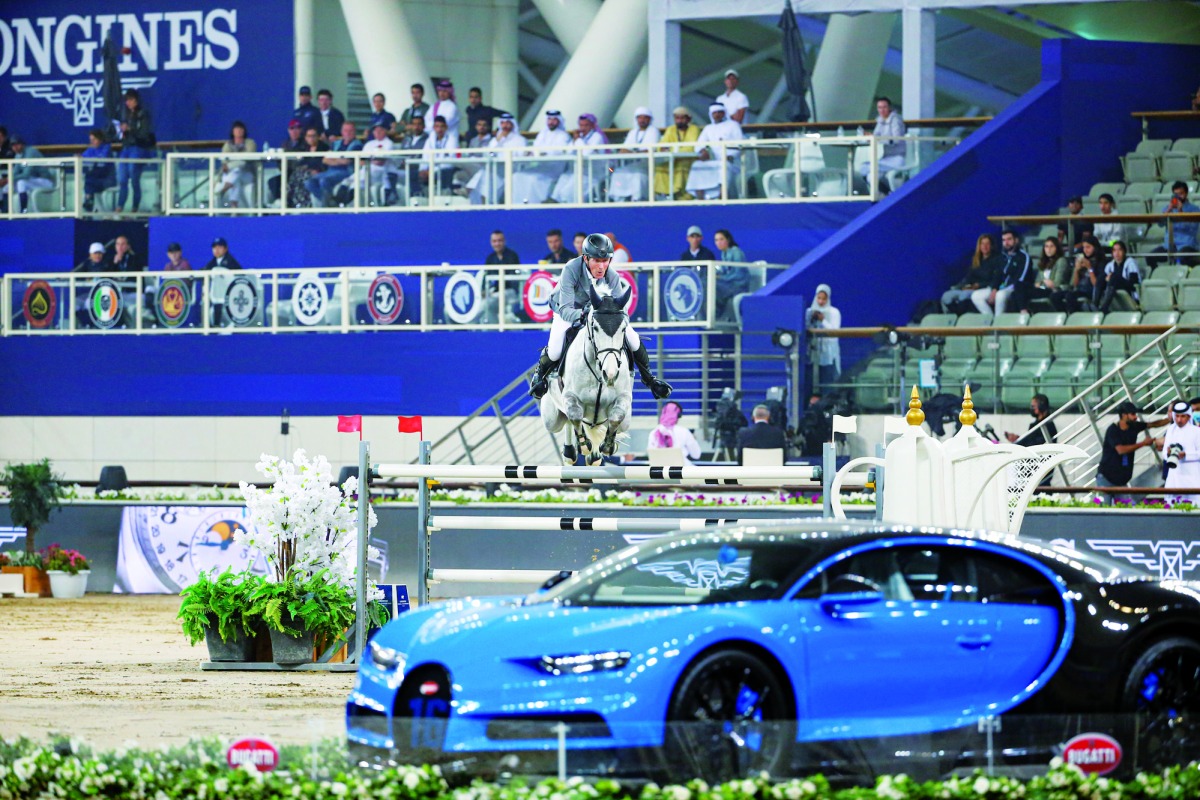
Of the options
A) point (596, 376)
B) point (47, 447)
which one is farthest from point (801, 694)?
point (47, 447)

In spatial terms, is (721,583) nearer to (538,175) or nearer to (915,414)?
(915,414)

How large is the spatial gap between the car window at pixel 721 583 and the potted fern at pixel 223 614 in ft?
18.8

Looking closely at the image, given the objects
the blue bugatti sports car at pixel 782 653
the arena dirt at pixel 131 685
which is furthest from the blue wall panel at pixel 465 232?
the blue bugatti sports car at pixel 782 653

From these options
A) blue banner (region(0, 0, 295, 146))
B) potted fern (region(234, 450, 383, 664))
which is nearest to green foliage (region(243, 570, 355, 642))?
potted fern (region(234, 450, 383, 664))

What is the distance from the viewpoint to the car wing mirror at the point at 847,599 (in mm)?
7438

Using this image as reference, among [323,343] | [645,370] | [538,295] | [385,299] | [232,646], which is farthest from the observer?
[323,343]

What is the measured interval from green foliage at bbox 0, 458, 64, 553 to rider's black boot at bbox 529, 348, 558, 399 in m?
8.90

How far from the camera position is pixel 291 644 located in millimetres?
13172

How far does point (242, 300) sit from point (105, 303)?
6.61ft

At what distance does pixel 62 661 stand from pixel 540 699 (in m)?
8.04

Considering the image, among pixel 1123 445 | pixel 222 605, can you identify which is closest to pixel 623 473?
pixel 222 605

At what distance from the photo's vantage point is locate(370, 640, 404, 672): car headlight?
7.75 meters

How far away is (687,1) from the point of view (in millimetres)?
28734

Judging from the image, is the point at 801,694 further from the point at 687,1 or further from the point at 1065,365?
the point at 687,1
